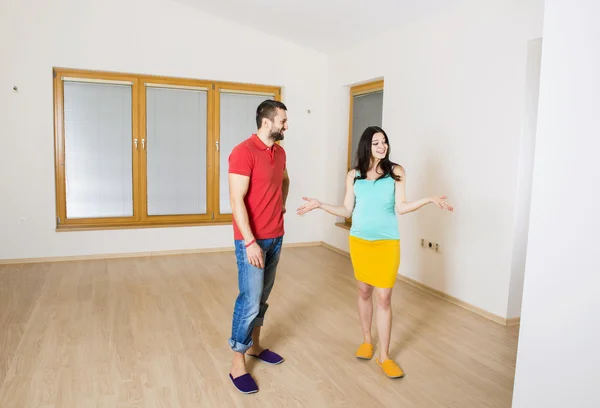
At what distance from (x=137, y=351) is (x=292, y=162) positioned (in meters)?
4.05

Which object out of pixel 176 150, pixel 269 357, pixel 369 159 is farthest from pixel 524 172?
pixel 176 150

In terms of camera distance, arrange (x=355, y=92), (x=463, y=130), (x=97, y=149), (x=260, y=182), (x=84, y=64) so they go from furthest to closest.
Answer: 1. (x=355, y=92)
2. (x=97, y=149)
3. (x=84, y=64)
4. (x=463, y=130)
5. (x=260, y=182)

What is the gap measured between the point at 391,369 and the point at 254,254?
1129 mm

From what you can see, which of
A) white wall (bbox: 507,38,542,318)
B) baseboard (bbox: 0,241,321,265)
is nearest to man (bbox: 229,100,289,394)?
white wall (bbox: 507,38,542,318)

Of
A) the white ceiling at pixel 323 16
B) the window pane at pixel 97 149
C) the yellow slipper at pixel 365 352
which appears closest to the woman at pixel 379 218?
the yellow slipper at pixel 365 352

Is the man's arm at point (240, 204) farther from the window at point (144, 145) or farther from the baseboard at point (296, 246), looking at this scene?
the window at point (144, 145)

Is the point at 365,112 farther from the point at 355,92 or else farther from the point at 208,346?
the point at 208,346

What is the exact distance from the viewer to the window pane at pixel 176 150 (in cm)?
611

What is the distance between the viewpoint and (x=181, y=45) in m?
5.98

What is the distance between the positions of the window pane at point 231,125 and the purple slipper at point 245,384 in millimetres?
4004

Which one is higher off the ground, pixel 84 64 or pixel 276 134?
pixel 84 64

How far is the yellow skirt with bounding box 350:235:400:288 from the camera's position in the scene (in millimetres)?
2781

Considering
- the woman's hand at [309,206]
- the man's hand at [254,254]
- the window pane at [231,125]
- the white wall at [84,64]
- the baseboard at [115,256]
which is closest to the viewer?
the man's hand at [254,254]

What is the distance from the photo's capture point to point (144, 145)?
19.8 feet
